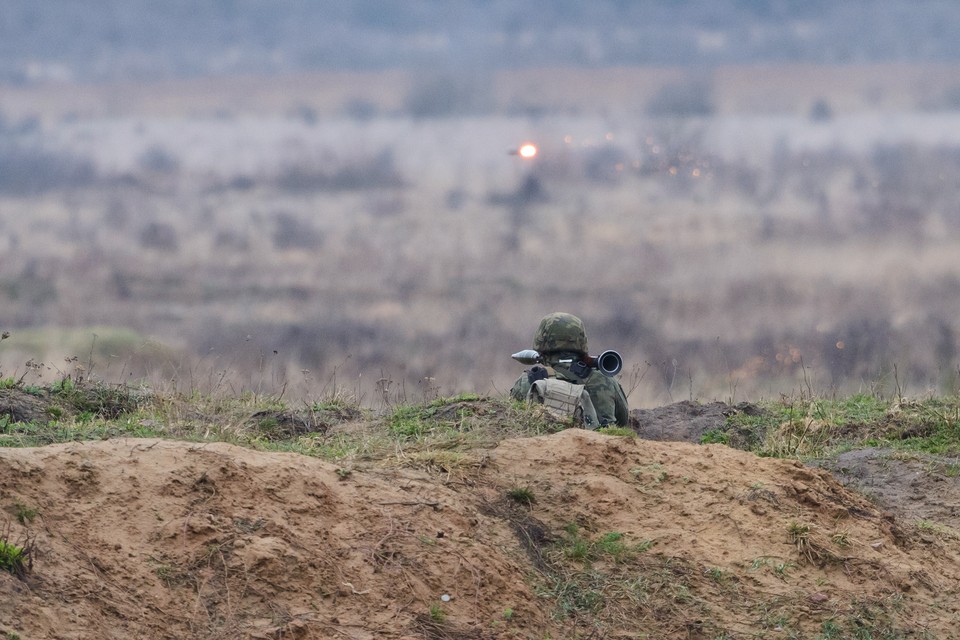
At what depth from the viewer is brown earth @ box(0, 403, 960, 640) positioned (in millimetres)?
6461

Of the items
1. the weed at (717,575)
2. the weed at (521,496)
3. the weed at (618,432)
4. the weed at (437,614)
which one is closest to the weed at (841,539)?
the weed at (717,575)

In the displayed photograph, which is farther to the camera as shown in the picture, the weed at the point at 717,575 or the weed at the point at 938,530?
the weed at the point at 938,530

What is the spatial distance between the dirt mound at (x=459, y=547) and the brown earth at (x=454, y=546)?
0.01 m

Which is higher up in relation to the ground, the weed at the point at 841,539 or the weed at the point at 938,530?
the weed at the point at 841,539

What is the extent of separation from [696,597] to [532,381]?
11.7 ft

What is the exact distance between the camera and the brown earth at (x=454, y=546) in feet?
21.2

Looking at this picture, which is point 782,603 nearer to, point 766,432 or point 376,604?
point 376,604

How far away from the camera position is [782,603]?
7.81 meters

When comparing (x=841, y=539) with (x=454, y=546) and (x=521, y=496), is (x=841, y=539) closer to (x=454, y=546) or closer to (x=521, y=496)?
(x=521, y=496)

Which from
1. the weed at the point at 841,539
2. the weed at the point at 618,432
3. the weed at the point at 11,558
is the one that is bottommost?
the weed at the point at 841,539

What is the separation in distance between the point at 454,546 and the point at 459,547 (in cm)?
3

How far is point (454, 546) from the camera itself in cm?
732

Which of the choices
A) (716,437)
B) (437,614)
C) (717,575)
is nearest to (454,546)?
(437,614)

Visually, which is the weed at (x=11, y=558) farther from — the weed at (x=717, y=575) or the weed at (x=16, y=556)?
the weed at (x=717, y=575)
